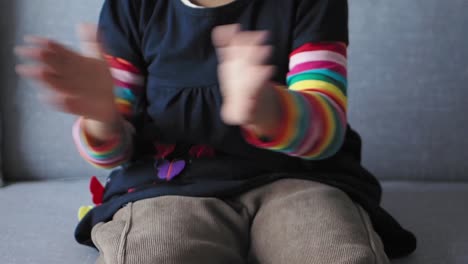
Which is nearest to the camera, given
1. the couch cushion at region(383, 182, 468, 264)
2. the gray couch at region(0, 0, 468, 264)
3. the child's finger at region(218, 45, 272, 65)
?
the child's finger at region(218, 45, 272, 65)

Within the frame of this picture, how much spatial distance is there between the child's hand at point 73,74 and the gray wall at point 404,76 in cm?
44

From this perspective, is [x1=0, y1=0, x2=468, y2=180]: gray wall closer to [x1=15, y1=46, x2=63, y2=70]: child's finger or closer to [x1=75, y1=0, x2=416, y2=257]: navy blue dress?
[x1=75, y1=0, x2=416, y2=257]: navy blue dress

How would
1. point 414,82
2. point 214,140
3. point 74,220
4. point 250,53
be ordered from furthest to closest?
point 414,82
point 74,220
point 214,140
point 250,53

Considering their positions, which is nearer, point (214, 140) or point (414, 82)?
point (214, 140)

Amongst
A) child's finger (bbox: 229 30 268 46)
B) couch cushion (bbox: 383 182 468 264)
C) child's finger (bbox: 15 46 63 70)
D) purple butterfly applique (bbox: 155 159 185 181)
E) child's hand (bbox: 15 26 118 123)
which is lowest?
couch cushion (bbox: 383 182 468 264)

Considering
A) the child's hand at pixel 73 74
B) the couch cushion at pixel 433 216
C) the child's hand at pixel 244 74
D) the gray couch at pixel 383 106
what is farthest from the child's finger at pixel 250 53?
the gray couch at pixel 383 106

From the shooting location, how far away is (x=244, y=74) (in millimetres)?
483

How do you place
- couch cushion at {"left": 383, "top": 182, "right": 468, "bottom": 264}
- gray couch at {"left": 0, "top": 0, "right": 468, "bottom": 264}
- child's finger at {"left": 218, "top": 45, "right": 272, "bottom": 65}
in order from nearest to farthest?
child's finger at {"left": 218, "top": 45, "right": 272, "bottom": 65} < couch cushion at {"left": 383, "top": 182, "right": 468, "bottom": 264} < gray couch at {"left": 0, "top": 0, "right": 468, "bottom": 264}

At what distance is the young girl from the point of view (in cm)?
56

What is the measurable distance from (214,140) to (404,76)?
40cm

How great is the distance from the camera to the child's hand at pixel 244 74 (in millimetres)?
476

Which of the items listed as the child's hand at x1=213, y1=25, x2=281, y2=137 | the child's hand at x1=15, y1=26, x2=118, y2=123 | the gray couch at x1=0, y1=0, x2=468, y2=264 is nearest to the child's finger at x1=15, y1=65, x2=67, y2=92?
the child's hand at x1=15, y1=26, x2=118, y2=123

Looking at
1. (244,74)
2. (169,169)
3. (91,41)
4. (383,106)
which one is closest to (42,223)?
(169,169)

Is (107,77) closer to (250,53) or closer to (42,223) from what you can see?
(250,53)
